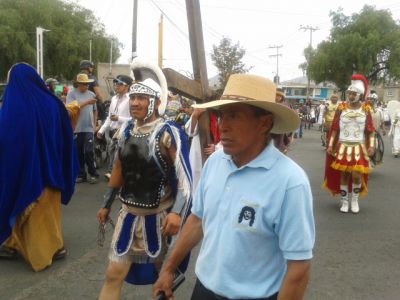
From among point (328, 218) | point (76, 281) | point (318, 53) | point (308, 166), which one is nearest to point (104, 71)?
point (308, 166)

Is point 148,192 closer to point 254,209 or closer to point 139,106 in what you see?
point 139,106

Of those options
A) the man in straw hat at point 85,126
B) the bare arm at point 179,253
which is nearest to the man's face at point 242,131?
the bare arm at point 179,253

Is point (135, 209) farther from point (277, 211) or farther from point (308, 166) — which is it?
point (308, 166)

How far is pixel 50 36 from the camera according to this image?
129 ft

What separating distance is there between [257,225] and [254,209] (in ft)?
0.22

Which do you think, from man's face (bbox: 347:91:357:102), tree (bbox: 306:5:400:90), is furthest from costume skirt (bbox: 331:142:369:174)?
tree (bbox: 306:5:400:90)

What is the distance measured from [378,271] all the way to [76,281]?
2869mm

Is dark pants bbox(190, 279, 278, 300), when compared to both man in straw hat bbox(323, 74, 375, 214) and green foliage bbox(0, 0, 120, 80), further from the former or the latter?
green foliage bbox(0, 0, 120, 80)

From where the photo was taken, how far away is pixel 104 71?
1903 cm

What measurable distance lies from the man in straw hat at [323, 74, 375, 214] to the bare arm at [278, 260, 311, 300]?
5.43 m

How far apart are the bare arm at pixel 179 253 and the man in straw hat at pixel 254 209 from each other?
0.17m

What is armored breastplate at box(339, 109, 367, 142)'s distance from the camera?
23.5 ft

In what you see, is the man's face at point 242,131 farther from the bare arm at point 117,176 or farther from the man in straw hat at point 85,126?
the man in straw hat at point 85,126

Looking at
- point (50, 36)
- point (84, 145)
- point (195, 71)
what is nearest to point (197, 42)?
point (195, 71)
